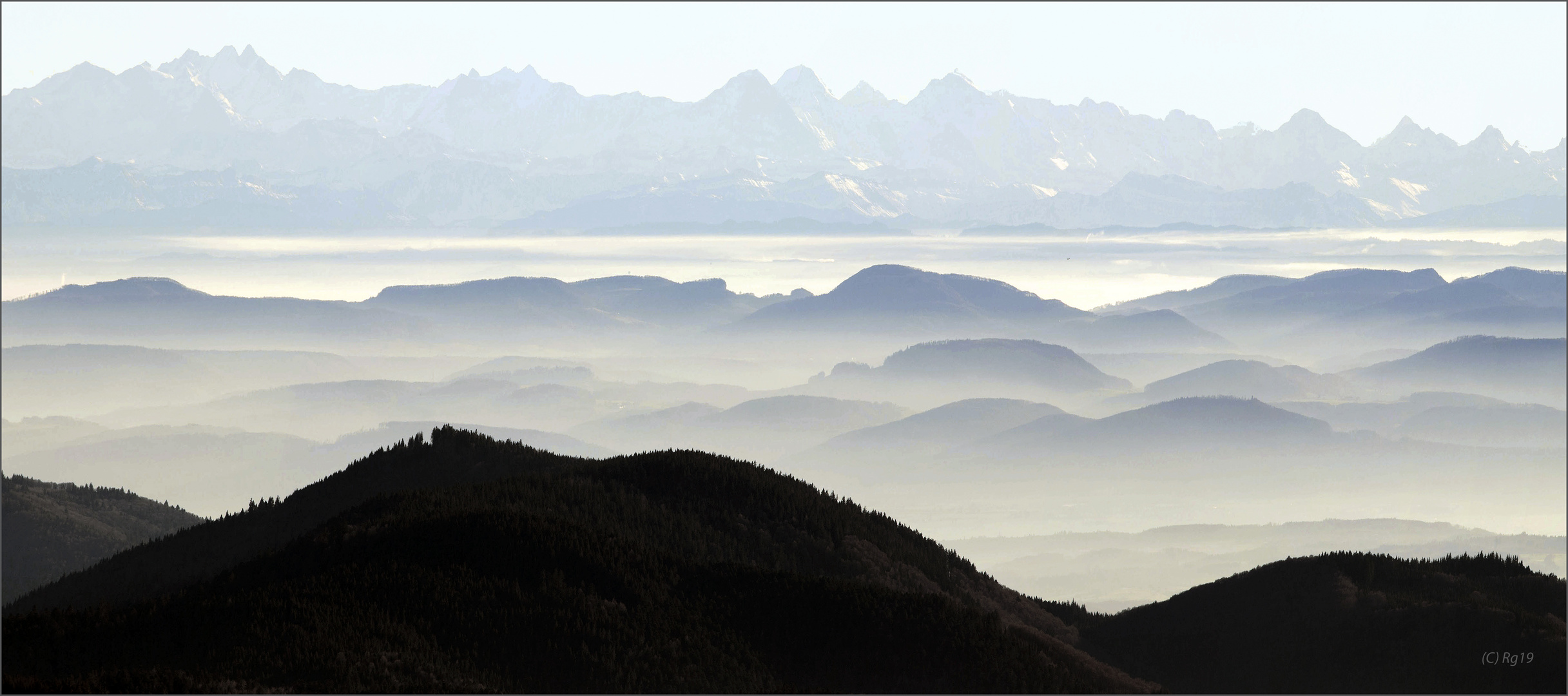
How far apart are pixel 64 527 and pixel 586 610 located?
376 ft

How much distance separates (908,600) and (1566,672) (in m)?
27.7

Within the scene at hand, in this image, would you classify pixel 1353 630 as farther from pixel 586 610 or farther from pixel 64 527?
pixel 64 527

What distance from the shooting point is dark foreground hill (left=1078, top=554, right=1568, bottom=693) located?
5528cm

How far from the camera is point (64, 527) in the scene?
461ft

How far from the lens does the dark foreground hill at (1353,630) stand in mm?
55281

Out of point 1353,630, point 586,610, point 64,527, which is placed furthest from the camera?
point 64,527

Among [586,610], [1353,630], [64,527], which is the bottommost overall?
[64,527]

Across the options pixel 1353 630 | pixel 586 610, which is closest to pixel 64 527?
pixel 586 610

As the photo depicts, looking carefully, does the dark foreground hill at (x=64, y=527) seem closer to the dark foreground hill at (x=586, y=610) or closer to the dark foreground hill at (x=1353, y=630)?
the dark foreground hill at (x=586, y=610)

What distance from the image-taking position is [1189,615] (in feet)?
220

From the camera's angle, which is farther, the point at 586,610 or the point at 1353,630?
the point at 1353,630

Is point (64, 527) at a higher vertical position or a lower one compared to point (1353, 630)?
lower

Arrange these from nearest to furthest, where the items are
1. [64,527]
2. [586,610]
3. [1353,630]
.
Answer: [586,610], [1353,630], [64,527]

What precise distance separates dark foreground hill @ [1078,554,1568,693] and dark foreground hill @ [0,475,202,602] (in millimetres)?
103152
